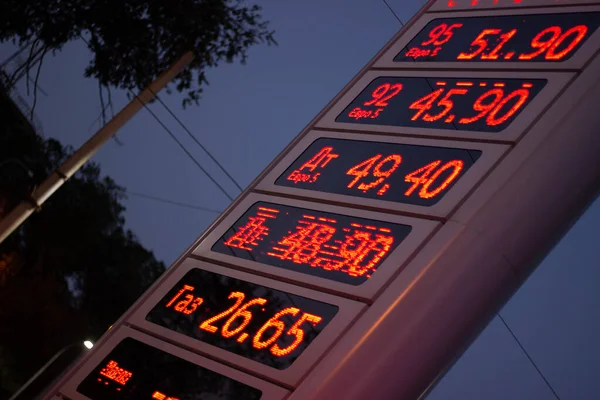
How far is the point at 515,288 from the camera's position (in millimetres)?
4559

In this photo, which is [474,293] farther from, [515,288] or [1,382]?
[1,382]

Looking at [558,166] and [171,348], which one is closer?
[558,166]

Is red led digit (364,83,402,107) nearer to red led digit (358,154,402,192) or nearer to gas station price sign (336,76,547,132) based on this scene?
gas station price sign (336,76,547,132)

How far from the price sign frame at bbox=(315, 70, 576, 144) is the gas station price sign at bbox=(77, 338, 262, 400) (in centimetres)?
225

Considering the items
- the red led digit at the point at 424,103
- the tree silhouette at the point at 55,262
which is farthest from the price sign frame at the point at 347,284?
the tree silhouette at the point at 55,262

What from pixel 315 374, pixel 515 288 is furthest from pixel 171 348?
pixel 515 288

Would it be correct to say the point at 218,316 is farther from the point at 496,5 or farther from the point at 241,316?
the point at 496,5

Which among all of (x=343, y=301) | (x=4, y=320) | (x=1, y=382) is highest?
(x=343, y=301)

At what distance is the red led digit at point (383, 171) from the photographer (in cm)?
503

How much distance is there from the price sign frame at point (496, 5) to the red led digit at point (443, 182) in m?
1.87

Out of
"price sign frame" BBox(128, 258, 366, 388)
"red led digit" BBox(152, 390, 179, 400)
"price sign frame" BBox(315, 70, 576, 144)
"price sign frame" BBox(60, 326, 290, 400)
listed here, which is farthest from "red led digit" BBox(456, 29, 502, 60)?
"red led digit" BBox(152, 390, 179, 400)

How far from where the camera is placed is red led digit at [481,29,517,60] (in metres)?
5.58

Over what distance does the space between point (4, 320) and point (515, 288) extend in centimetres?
1499

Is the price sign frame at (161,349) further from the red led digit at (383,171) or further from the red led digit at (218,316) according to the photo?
the red led digit at (383,171)
